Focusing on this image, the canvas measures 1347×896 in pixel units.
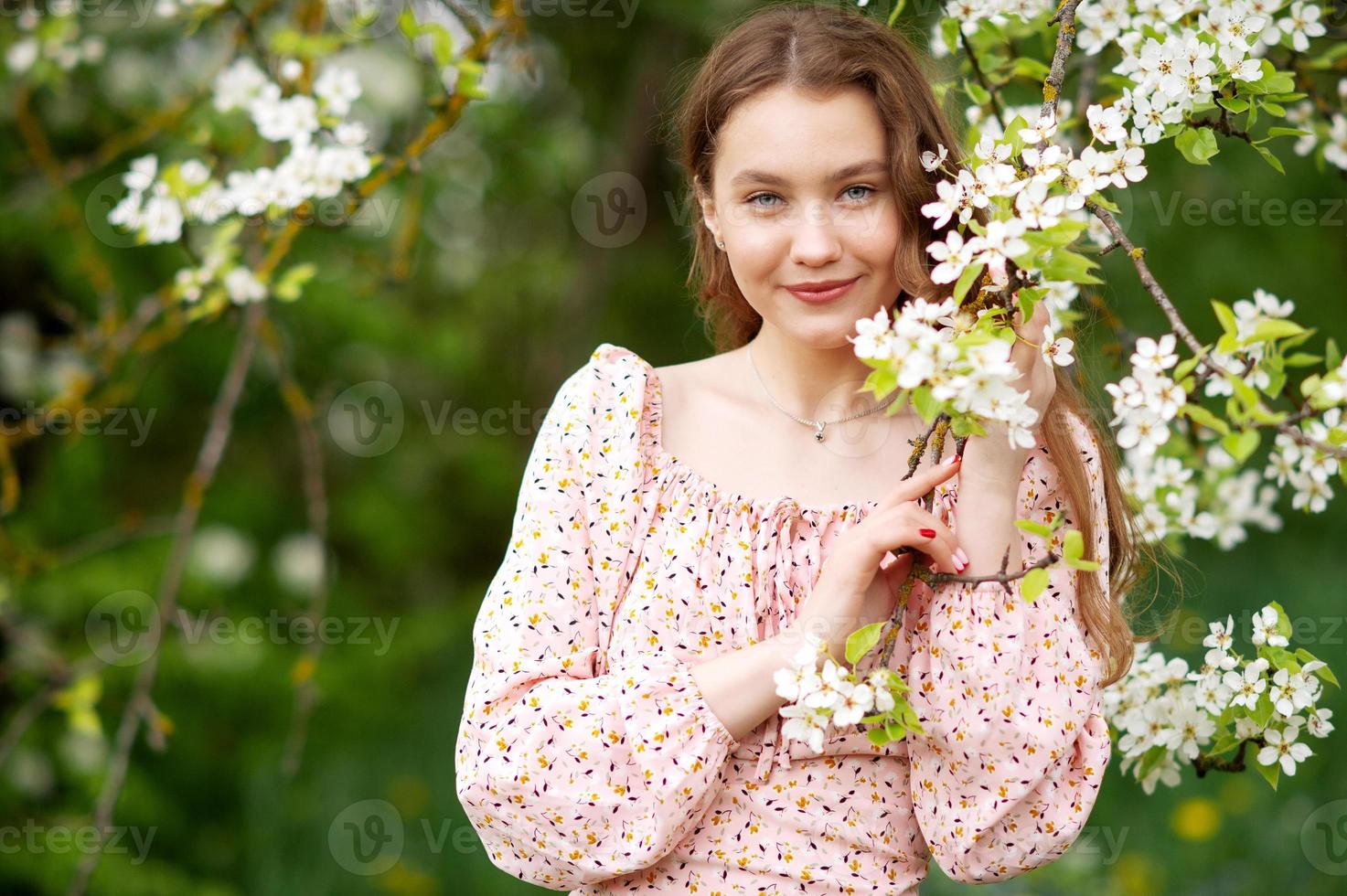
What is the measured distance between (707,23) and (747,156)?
8.29 ft

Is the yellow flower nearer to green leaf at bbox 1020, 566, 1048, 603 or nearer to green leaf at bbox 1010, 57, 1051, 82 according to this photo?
green leaf at bbox 1010, 57, 1051, 82

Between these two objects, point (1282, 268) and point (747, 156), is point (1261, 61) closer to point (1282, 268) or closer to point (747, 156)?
point (747, 156)

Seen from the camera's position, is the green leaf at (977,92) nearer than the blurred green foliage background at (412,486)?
Yes

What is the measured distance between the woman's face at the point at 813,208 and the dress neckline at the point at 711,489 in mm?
198

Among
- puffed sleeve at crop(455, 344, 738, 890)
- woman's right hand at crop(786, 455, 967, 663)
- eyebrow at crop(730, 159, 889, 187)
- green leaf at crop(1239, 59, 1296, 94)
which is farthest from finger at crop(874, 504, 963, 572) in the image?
green leaf at crop(1239, 59, 1296, 94)

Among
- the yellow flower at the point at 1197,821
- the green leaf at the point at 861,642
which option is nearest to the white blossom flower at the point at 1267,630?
the green leaf at the point at 861,642

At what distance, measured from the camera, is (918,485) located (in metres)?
1.40

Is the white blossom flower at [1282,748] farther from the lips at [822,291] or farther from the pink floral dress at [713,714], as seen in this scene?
the lips at [822,291]

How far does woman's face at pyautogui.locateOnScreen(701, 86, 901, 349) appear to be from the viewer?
152 centimetres

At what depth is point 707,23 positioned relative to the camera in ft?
12.8

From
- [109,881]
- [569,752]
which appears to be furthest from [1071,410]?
[109,881]

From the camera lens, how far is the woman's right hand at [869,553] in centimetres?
138

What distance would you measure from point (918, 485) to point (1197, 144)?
0.50 meters

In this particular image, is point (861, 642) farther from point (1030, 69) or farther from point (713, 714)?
point (1030, 69)
